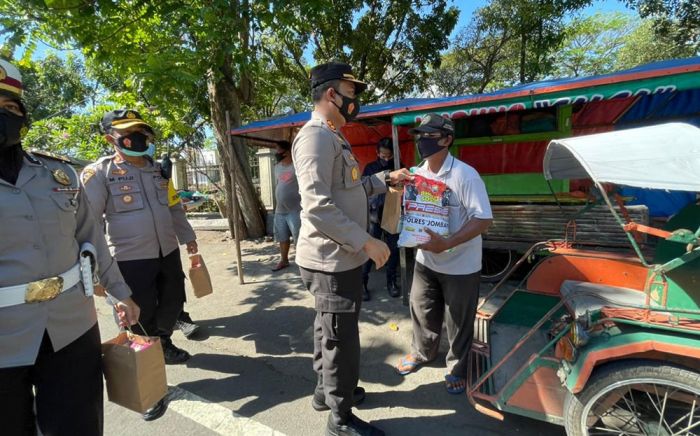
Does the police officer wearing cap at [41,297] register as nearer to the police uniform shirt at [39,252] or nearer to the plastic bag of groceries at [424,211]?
the police uniform shirt at [39,252]

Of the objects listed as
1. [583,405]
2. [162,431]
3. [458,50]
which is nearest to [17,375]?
[162,431]

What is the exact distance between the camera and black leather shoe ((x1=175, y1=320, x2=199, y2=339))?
152 inches

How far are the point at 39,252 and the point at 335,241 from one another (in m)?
1.28

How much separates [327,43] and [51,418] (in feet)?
36.1

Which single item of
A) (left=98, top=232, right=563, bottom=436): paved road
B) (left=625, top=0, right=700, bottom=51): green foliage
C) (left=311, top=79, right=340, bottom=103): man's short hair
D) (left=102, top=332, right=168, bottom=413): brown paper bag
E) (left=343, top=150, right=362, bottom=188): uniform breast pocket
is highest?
(left=625, top=0, right=700, bottom=51): green foliage

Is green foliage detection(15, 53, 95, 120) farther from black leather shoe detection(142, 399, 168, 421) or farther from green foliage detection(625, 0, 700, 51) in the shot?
green foliage detection(625, 0, 700, 51)

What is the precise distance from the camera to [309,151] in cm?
194

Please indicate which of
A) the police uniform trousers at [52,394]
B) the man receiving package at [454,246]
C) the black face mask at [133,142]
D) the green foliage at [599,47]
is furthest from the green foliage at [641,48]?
→ the police uniform trousers at [52,394]

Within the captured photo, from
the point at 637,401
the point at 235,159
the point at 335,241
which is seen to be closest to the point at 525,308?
the point at 637,401

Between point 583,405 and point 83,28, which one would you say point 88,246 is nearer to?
point 583,405

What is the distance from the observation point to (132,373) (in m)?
1.76

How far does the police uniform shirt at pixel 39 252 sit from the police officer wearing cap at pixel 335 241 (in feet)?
3.54

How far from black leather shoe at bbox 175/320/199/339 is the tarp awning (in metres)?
3.72

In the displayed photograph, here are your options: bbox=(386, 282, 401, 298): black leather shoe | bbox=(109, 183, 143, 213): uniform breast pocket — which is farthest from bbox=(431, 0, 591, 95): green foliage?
bbox=(109, 183, 143, 213): uniform breast pocket
